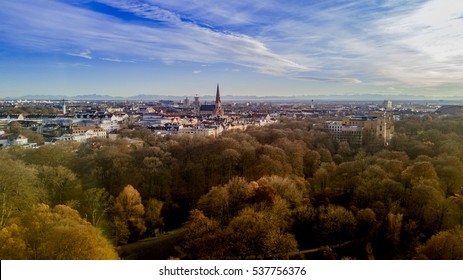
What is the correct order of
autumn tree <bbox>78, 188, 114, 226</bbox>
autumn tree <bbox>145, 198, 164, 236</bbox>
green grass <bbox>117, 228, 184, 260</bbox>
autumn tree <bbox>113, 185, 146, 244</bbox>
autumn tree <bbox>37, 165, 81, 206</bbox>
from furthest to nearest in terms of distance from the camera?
autumn tree <bbox>145, 198, 164, 236</bbox>, autumn tree <bbox>37, 165, 81, 206</bbox>, autumn tree <bbox>78, 188, 114, 226</bbox>, autumn tree <bbox>113, 185, 146, 244</bbox>, green grass <bbox>117, 228, 184, 260</bbox>

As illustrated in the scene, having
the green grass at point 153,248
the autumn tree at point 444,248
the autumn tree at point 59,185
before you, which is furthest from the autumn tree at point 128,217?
the autumn tree at point 444,248

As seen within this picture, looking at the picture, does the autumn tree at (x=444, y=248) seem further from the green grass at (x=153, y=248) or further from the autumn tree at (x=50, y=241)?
the autumn tree at (x=50, y=241)

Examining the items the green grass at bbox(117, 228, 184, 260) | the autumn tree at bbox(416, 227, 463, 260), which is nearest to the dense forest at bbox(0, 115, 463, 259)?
the autumn tree at bbox(416, 227, 463, 260)

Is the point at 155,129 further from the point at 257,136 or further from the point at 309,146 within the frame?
the point at 309,146

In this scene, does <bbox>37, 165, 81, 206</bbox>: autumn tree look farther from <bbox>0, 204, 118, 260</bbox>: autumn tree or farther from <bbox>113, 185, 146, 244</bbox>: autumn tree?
<bbox>0, 204, 118, 260</bbox>: autumn tree

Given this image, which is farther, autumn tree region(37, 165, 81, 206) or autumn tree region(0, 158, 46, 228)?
autumn tree region(37, 165, 81, 206)

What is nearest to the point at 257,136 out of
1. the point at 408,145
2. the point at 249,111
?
the point at 408,145
